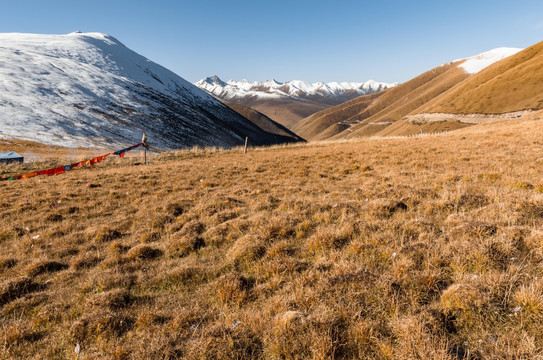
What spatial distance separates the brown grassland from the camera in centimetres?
326

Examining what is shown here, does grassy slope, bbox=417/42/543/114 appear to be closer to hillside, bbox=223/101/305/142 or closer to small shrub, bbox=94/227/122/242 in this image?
hillside, bbox=223/101/305/142

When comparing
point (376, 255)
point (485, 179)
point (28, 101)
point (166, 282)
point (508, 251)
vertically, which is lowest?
point (166, 282)

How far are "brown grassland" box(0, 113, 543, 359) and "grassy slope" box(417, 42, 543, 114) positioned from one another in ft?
537

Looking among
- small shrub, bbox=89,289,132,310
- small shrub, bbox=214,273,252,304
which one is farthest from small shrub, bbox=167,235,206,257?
small shrub, bbox=214,273,252,304

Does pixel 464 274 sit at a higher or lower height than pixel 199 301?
higher

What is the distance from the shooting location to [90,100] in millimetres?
59531

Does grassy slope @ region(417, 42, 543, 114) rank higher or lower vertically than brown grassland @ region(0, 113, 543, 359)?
higher

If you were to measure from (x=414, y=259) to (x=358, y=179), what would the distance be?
28.8 ft

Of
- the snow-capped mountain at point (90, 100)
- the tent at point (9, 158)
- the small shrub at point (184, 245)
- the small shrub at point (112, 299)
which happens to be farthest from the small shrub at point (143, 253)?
the snow-capped mountain at point (90, 100)

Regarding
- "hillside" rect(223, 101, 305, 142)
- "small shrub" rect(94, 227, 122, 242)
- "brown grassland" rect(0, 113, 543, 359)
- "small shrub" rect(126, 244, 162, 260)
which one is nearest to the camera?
"brown grassland" rect(0, 113, 543, 359)

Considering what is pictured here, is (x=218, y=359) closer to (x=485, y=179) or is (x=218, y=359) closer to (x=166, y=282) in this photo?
(x=166, y=282)

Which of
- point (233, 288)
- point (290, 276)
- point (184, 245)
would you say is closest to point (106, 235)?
point (184, 245)

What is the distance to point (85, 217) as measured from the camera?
32.8ft

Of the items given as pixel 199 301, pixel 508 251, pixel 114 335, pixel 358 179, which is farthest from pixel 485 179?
pixel 114 335
